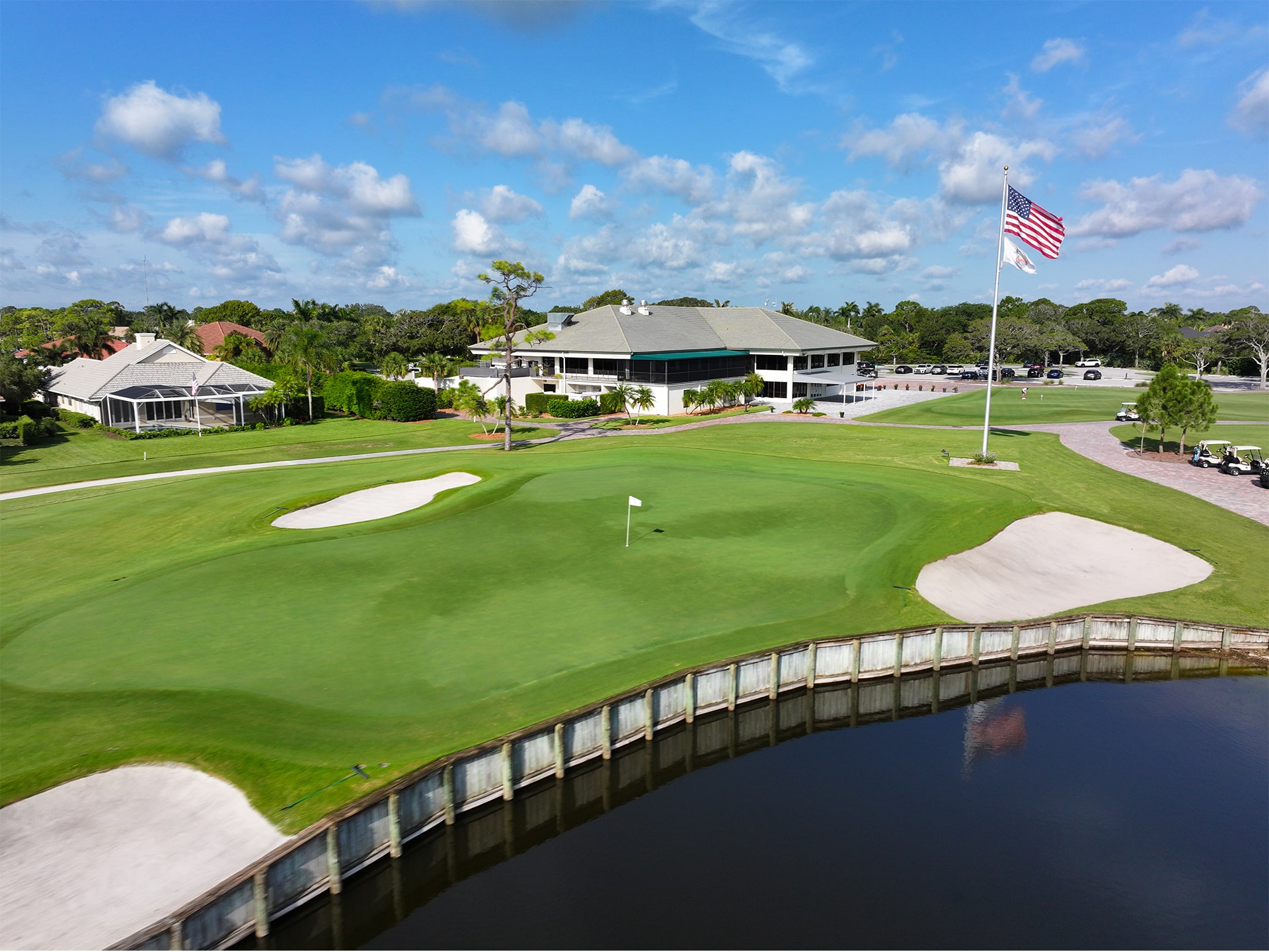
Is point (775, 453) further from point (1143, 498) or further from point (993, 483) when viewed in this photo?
point (1143, 498)

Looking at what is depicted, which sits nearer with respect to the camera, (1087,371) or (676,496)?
(676,496)

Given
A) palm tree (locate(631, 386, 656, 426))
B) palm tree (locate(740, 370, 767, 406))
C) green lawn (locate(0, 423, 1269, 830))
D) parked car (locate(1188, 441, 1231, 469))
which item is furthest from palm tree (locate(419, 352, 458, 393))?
parked car (locate(1188, 441, 1231, 469))

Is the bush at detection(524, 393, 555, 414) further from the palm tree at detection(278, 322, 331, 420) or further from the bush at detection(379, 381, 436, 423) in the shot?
the palm tree at detection(278, 322, 331, 420)

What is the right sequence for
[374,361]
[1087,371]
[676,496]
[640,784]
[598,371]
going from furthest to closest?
[374,361] → [1087,371] → [598,371] → [676,496] → [640,784]

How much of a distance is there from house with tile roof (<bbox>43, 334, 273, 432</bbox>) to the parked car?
69734 mm

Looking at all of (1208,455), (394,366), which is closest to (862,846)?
(1208,455)

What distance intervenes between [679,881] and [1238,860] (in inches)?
383

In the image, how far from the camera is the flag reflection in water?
16344 millimetres

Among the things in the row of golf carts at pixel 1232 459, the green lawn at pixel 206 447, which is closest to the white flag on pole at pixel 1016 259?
the row of golf carts at pixel 1232 459

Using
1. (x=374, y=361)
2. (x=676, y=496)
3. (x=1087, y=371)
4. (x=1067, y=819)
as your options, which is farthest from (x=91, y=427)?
(x=1087, y=371)

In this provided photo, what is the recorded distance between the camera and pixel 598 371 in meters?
74.8

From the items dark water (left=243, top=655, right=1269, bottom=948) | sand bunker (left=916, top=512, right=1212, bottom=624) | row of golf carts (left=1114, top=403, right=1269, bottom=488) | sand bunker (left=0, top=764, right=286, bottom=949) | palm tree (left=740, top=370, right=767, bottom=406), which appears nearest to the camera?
sand bunker (left=0, top=764, right=286, bottom=949)

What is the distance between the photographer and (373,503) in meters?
33.5

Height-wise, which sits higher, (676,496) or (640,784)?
(676,496)
